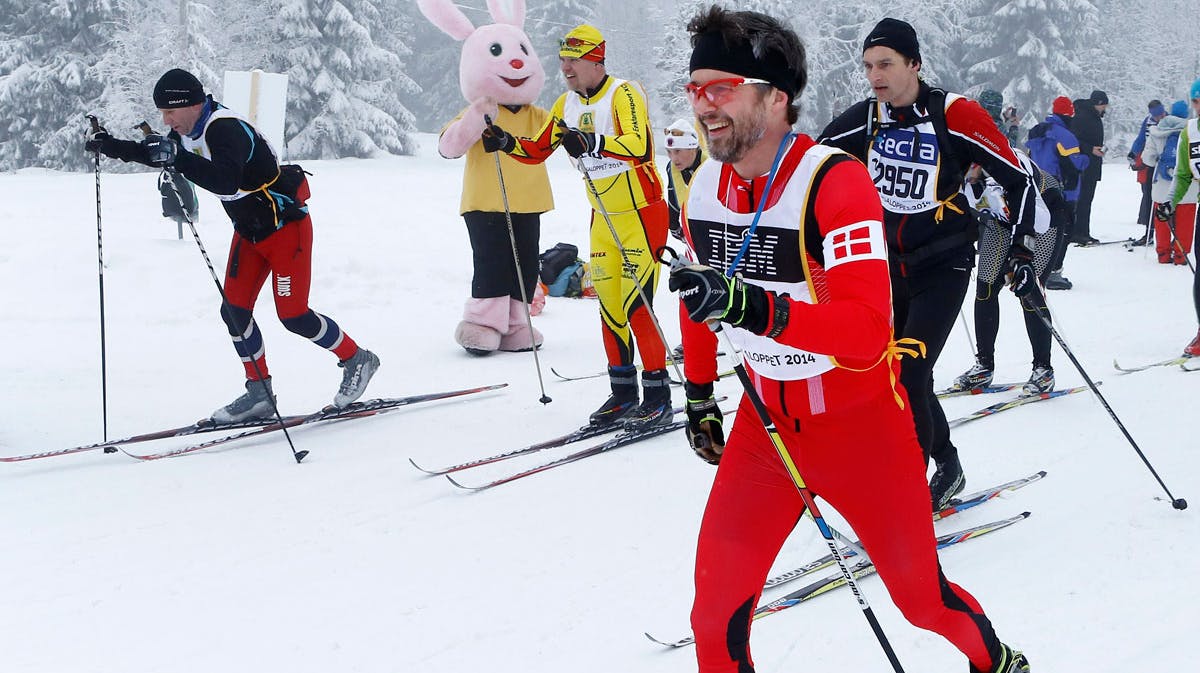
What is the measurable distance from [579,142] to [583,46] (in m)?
0.76

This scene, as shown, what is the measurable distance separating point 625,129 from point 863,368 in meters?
3.72

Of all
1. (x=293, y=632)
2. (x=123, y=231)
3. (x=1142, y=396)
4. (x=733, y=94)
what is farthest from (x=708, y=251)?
(x=123, y=231)

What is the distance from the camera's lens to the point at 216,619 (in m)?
3.55

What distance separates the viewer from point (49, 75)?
25.7m

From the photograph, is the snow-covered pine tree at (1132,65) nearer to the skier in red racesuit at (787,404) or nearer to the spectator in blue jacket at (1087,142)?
the spectator in blue jacket at (1087,142)

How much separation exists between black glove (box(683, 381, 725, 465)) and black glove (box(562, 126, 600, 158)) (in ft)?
9.42

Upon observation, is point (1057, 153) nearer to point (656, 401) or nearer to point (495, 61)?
point (495, 61)

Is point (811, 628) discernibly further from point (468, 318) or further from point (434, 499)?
point (468, 318)

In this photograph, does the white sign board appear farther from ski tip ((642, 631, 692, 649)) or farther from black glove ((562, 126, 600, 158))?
ski tip ((642, 631, 692, 649))

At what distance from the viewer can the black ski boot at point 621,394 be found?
6.12m

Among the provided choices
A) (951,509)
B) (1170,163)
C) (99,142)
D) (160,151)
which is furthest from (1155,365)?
(99,142)

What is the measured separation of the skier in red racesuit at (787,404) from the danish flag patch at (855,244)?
6cm

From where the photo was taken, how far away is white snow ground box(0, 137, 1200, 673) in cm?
332

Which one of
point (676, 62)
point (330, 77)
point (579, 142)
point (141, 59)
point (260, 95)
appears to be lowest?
point (330, 77)
